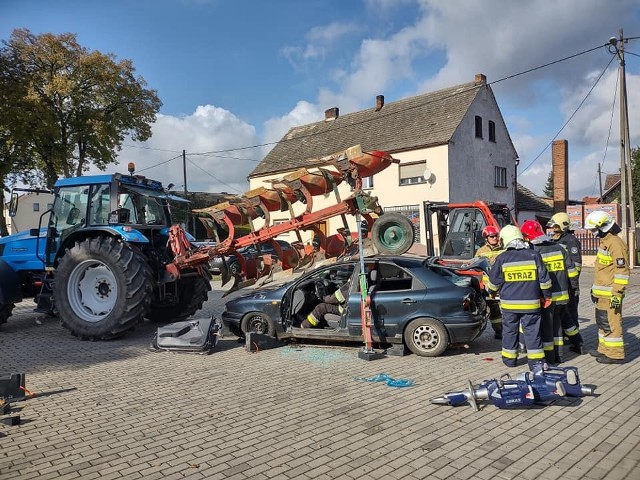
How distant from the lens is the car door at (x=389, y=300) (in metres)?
6.82

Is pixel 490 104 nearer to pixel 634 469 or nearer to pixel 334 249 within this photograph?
pixel 334 249

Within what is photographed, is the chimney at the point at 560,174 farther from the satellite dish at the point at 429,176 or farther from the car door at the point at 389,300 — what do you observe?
the car door at the point at 389,300

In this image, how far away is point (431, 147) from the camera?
23.1 m

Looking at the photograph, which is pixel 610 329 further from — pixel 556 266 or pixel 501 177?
pixel 501 177

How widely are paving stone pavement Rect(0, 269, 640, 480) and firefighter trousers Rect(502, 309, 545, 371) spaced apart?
30 centimetres

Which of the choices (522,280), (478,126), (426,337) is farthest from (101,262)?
(478,126)

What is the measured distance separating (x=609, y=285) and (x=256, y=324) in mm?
5049

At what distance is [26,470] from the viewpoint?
3.67 metres

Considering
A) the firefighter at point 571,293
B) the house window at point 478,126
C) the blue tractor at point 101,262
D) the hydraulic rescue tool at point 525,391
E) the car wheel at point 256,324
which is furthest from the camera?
the house window at point 478,126

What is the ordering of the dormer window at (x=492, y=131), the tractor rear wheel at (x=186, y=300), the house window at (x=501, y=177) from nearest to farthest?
1. the tractor rear wheel at (x=186, y=300)
2. the dormer window at (x=492, y=131)
3. the house window at (x=501, y=177)

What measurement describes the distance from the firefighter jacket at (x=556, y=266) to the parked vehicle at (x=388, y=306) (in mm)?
1008

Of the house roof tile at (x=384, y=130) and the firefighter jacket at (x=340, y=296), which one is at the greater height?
the house roof tile at (x=384, y=130)

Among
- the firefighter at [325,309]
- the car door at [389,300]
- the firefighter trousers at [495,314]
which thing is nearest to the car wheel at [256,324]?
the firefighter at [325,309]

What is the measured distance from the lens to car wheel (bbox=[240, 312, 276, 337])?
7.71 meters
